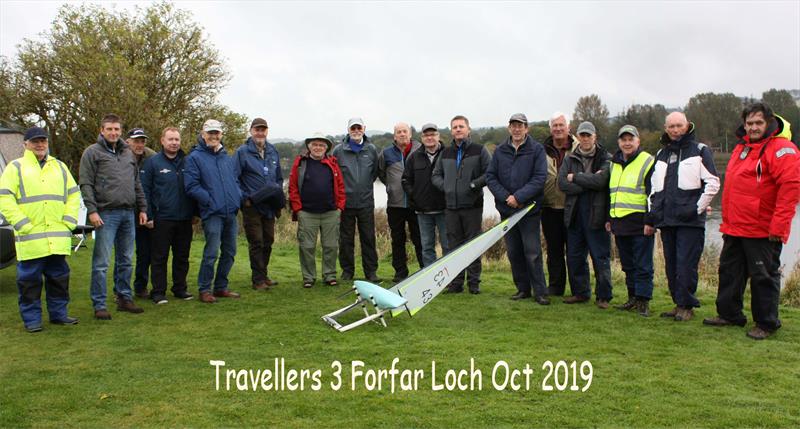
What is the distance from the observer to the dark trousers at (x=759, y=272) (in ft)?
16.7

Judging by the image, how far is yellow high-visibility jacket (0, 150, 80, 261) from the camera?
5.17 metres

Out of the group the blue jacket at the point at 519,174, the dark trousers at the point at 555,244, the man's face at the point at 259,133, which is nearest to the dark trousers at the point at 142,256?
the man's face at the point at 259,133

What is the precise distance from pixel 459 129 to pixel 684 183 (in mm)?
2386

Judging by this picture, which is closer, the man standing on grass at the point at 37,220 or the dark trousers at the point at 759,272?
the dark trousers at the point at 759,272

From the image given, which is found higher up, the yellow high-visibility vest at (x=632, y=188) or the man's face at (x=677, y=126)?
the man's face at (x=677, y=126)

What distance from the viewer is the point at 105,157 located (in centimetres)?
579

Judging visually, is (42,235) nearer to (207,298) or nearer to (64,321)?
(64,321)

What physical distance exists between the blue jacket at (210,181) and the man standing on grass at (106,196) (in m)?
0.58

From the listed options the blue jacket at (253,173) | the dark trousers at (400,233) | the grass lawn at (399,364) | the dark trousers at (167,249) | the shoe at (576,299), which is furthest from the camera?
the dark trousers at (400,233)

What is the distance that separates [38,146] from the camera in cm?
536

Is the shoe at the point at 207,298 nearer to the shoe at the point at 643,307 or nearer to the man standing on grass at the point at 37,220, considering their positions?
the man standing on grass at the point at 37,220

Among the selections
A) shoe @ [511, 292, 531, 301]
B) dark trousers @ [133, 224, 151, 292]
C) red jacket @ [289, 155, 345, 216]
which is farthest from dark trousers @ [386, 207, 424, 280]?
dark trousers @ [133, 224, 151, 292]

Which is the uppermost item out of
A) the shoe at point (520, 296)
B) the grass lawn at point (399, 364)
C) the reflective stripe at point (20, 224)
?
the reflective stripe at point (20, 224)

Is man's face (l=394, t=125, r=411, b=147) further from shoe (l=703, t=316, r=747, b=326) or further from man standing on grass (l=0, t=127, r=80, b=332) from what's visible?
Result: shoe (l=703, t=316, r=747, b=326)
